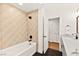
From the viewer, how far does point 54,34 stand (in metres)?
1.38

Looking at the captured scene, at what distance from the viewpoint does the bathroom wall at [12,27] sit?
138 centimetres

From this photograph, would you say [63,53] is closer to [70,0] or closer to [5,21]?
[70,0]

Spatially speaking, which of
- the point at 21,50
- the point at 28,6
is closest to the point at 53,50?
the point at 21,50

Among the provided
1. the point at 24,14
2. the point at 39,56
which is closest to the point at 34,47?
the point at 39,56

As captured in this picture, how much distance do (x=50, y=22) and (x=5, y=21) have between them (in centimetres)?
78

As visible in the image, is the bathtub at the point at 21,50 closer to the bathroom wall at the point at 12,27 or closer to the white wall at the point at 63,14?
the bathroom wall at the point at 12,27

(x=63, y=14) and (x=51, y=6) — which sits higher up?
(x=51, y=6)

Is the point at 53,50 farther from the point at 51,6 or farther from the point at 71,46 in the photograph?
the point at 51,6

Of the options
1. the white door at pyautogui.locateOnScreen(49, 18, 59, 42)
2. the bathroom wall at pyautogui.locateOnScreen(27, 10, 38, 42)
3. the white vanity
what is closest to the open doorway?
the white door at pyautogui.locateOnScreen(49, 18, 59, 42)

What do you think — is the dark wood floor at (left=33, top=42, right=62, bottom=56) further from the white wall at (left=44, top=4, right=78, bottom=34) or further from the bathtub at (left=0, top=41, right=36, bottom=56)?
the white wall at (left=44, top=4, right=78, bottom=34)

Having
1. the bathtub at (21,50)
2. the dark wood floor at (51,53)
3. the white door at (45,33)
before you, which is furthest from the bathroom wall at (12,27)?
the dark wood floor at (51,53)

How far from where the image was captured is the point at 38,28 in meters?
1.40

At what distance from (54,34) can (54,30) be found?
0.22 ft

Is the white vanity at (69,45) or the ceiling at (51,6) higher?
the ceiling at (51,6)
